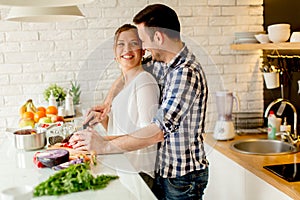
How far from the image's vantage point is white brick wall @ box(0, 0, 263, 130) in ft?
9.64

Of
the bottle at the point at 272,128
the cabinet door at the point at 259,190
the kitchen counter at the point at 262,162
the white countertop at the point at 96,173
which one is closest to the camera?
the white countertop at the point at 96,173

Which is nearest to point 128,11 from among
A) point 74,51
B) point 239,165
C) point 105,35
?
point 105,35

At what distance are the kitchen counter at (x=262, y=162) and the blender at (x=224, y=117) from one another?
6 cm

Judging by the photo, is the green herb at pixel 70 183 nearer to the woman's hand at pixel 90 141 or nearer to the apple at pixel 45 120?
the woman's hand at pixel 90 141

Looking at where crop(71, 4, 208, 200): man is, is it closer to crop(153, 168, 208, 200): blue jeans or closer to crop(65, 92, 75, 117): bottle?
crop(153, 168, 208, 200): blue jeans

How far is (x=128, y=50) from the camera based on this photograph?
4.70 feet

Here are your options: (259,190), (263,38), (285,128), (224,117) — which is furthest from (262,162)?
(263,38)

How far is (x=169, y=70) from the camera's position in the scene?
1454mm

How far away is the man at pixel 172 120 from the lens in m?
1.40

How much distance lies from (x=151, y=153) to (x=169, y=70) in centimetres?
36

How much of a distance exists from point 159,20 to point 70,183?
643 millimetres

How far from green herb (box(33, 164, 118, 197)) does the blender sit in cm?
145

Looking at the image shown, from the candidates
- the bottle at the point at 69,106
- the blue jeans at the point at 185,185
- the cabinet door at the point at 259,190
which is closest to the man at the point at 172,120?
the blue jeans at the point at 185,185

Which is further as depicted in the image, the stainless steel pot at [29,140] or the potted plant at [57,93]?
the potted plant at [57,93]
